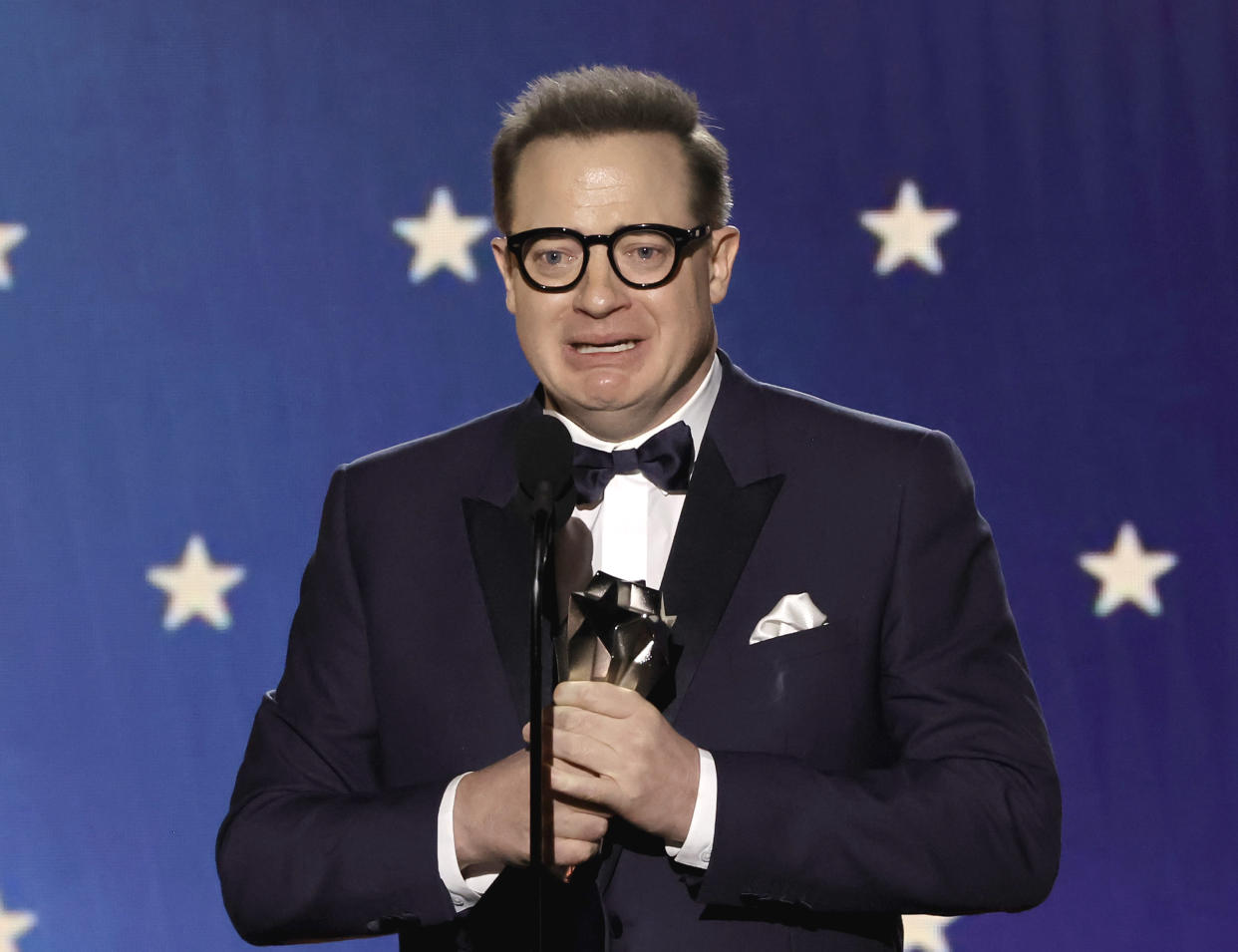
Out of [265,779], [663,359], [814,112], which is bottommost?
[265,779]

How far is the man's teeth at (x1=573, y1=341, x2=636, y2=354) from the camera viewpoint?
6.22 ft

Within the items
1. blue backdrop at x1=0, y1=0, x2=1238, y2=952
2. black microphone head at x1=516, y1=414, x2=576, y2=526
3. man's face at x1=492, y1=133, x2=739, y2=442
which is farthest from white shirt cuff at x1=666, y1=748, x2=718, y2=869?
blue backdrop at x1=0, y1=0, x2=1238, y2=952

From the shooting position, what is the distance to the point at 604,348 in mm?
1901

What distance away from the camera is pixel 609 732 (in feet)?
5.10

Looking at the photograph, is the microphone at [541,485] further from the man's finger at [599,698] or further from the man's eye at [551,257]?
the man's eye at [551,257]

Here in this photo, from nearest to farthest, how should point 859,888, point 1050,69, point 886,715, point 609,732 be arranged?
1. point 609,732
2. point 859,888
3. point 886,715
4. point 1050,69

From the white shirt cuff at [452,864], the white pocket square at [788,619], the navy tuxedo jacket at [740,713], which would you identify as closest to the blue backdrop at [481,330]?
the navy tuxedo jacket at [740,713]

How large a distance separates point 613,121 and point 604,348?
0.28 metres

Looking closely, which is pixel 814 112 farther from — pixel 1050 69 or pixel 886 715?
pixel 886 715

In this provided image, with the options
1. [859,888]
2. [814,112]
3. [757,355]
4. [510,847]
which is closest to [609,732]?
[510,847]

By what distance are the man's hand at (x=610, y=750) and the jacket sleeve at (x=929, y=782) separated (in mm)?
100

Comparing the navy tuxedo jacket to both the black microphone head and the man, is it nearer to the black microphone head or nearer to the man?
the man

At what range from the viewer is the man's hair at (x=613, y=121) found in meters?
1.90

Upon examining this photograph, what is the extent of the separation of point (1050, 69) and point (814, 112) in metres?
0.41
